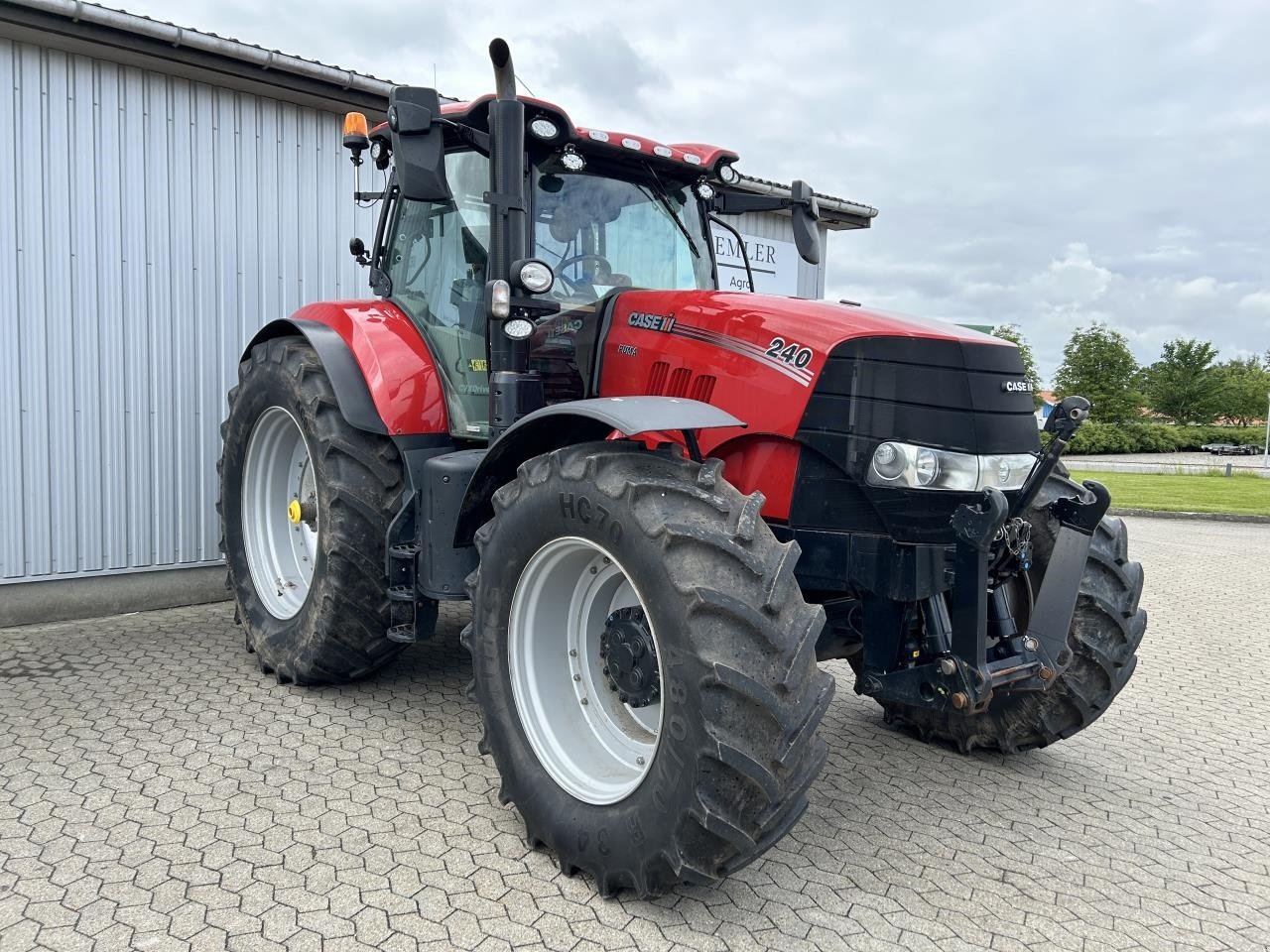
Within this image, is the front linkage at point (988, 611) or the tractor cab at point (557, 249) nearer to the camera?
the front linkage at point (988, 611)

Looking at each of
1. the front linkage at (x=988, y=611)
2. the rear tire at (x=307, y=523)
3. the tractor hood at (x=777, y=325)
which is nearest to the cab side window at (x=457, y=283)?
the rear tire at (x=307, y=523)

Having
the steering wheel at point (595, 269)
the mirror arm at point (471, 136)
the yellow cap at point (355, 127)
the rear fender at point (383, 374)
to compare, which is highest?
the yellow cap at point (355, 127)

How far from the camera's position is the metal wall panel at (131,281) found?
5516 millimetres

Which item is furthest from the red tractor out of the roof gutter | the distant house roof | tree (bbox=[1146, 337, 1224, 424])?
tree (bbox=[1146, 337, 1224, 424])

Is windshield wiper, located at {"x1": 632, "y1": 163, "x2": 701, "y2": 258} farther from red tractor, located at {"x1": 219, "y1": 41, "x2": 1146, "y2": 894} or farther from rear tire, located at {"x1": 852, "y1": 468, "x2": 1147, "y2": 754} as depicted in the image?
rear tire, located at {"x1": 852, "y1": 468, "x2": 1147, "y2": 754}

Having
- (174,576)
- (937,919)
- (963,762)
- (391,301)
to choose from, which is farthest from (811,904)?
(174,576)

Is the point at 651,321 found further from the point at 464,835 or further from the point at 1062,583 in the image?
the point at 464,835

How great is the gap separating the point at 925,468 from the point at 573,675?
137 centimetres

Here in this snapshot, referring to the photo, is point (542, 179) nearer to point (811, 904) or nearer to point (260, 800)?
point (260, 800)

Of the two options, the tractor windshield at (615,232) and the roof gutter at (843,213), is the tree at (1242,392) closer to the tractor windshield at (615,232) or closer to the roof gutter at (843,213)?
the roof gutter at (843,213)

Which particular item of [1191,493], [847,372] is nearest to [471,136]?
[847,372]

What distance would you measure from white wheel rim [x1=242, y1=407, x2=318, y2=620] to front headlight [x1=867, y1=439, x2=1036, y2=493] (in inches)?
126

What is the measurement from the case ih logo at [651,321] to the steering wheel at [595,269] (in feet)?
1.25

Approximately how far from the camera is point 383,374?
13.8 feet
